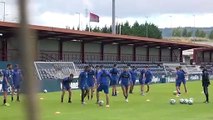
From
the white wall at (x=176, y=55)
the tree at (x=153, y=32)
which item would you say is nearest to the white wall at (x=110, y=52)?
the white wall at (x=176, y=55)

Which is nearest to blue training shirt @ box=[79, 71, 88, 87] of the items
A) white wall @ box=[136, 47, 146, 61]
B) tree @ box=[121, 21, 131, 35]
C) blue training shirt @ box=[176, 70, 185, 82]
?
blue training shirt @ box=[176, 70, 185, 82]

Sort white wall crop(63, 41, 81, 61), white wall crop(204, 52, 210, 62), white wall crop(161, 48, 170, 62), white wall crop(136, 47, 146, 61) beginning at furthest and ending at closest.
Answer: white wall crop(204, 52, 210, 62)
white wall crop(161, 48, 170, 62)
white wall crop(136, 47, 146, 61)
white wall crop(63, 41, 81, 61)

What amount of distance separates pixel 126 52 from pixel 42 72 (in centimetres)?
2470

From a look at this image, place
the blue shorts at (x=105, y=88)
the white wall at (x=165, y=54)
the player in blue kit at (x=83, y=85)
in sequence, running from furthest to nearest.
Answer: the white wall at (x=165, y=54)
the player in blue kit at (x=83, y=85)
the blue shorts at (x=105, y=88)

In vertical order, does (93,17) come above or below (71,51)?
above

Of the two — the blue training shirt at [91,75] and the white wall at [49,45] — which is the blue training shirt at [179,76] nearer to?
the blue training shirt at [91,75]

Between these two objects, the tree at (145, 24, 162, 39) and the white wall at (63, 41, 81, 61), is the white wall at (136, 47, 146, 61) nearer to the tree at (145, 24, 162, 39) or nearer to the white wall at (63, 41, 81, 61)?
the white wall at (63, 41, 81, 61)

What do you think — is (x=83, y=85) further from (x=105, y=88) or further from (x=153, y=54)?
(x=153, y=54)

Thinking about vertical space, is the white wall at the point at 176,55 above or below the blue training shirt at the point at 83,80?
above

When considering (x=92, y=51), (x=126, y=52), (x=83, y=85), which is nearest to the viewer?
(x=83, y=85)

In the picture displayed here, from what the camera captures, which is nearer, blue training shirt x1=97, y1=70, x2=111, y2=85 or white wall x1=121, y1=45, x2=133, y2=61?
blue training shirt x1=97, y1=70, x2=111, y2=85

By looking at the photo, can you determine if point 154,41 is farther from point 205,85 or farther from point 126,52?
point 205,85

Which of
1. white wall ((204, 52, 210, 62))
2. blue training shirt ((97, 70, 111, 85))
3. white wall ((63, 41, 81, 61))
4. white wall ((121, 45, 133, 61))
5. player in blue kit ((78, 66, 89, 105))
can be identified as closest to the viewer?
blue training shirt ((97, 70, 111, 85))

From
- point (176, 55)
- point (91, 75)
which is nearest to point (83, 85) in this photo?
point (91, 75)
